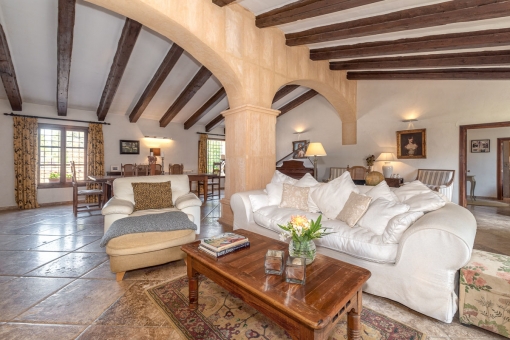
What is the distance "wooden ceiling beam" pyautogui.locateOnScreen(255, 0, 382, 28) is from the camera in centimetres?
300

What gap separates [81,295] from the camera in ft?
6.53

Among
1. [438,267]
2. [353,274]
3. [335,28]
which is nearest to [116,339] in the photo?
[353,274]

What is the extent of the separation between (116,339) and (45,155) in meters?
6.74

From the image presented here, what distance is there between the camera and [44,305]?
1855 millimetres

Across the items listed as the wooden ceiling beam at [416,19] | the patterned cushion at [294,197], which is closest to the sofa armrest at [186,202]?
the patterned cushion at [294,197]

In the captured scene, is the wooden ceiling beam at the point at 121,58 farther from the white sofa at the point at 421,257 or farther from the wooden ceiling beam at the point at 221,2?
the white sofa at the point at 421,257

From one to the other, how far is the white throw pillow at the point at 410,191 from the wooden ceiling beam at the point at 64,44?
4982 mm

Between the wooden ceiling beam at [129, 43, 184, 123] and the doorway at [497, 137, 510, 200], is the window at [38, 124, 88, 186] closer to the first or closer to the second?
the wooden ceiling beam at [129, 43, 184, 123]

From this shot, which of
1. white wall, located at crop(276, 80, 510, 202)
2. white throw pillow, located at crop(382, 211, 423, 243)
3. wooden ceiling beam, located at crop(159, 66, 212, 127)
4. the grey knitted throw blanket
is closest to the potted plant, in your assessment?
wooden ceiling beam, located at crop(159, 66, 212, 127)

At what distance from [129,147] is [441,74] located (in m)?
8.27

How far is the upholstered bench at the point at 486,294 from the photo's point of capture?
1.47 metres

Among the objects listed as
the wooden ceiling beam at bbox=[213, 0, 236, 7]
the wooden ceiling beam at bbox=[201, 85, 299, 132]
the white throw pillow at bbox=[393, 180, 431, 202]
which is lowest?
the white throw pillow at bbox=[393, 180, 431, 202]

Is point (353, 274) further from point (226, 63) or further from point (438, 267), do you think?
point (226, 63)

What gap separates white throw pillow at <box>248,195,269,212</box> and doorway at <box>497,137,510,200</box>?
25.4ft
